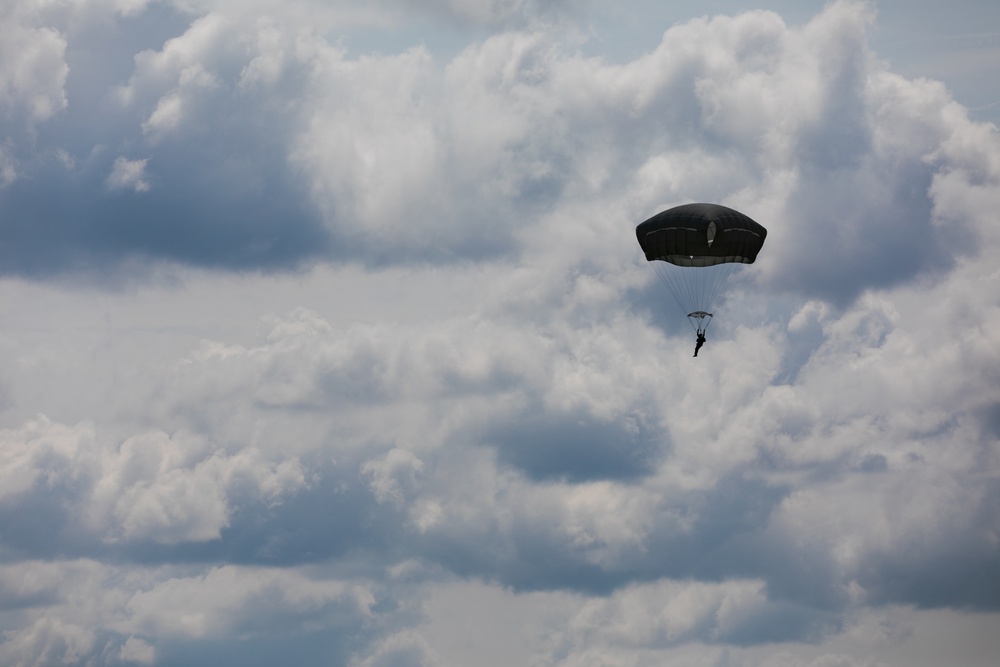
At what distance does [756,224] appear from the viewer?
537ft

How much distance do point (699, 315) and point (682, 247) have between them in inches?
358

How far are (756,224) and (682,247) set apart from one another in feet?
34.4

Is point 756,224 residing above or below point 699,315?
above

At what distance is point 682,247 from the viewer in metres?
160

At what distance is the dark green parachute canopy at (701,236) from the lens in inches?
6230

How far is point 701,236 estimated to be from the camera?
158250 millimetres

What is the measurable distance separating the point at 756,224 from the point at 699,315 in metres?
15.7

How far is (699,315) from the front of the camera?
156 m

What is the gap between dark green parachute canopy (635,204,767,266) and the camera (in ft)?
519
